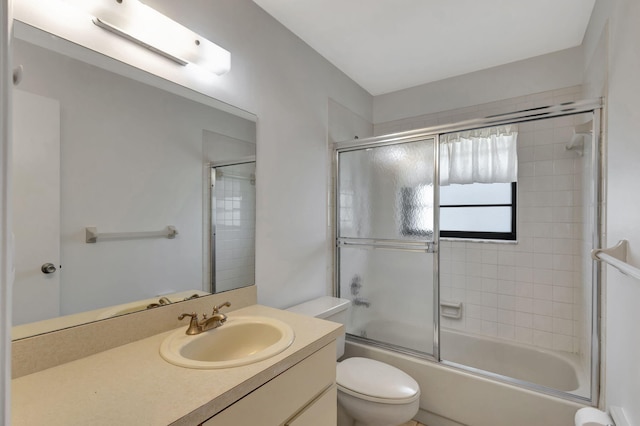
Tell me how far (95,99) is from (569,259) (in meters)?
2.85

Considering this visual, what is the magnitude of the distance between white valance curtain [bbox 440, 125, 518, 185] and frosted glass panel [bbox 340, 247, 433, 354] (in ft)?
2.79

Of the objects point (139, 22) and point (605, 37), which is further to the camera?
point (605, 37)

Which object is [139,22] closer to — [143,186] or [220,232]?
[143,186]

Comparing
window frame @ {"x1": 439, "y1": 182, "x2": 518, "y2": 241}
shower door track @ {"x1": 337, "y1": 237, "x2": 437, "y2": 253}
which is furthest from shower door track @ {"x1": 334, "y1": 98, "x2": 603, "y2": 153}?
window frame @ {"x1": 439, "y1": 182, "x2": 518, "y2": 241}

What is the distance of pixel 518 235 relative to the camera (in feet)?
7.43

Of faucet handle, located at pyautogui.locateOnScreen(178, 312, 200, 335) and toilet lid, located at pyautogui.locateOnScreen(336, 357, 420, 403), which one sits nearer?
faucet handle, located at pyautogui.locateOnScreen(178, 312, 200, 335)

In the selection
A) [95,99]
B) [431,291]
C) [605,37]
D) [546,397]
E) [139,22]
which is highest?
[605,37]

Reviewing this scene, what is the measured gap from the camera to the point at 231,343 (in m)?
1.21

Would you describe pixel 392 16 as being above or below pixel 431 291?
above

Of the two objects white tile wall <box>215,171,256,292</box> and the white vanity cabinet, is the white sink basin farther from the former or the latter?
white tile wall <box>215,171,256,292</box>

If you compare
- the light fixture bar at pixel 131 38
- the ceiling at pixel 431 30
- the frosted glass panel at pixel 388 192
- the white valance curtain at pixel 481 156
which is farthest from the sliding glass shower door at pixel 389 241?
the light fixture bar at pixel 131 38

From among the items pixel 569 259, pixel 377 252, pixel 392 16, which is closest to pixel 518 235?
pixel 569 259

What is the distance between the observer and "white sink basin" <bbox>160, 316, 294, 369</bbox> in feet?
3.04

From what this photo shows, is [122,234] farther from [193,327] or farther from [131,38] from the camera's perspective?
[131,38]
